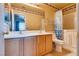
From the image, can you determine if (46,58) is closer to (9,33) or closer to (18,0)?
(9,33)

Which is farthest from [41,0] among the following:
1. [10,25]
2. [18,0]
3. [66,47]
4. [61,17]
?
[66,47]

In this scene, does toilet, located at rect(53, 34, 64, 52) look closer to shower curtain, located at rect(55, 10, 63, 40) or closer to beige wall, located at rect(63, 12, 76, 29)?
shower curtain, located at rect(55, 10, 63, 40)

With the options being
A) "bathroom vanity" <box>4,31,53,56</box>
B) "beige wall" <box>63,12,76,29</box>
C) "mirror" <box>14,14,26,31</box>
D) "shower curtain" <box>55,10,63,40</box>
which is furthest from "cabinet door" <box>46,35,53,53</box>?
"mirror" <box>14,14,26,31</box>

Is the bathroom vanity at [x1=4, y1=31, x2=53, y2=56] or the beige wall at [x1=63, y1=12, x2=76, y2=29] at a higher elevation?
the beige wall at [x1=63, y1=12, x2=76, y2=29]

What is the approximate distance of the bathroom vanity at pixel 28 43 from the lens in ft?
4.82

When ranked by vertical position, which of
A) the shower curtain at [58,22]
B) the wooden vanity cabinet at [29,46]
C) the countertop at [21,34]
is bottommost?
the wooden vanity cabinet at [29,46]

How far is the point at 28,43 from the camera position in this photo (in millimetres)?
1653

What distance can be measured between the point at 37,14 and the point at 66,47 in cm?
73

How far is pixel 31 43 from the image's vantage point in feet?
5.45

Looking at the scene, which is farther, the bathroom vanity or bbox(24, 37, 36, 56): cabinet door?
bbox(24, 37, 36, 56): cabinet door

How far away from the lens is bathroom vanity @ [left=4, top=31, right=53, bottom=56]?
147 centimetres

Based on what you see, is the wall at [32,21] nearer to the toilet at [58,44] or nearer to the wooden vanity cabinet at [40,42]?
the wooden vanity cabinet at [40,42]

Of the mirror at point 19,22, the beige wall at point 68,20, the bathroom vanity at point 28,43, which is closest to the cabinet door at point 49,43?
the bathroom vanity at point 28,43

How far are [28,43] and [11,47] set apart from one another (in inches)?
11.5
